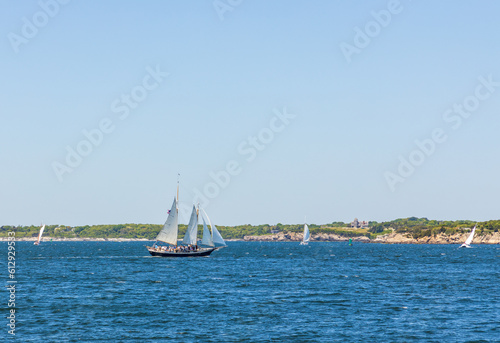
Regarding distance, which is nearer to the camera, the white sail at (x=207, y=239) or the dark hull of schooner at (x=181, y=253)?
the dark hull of schooner at (x=181, y=253)

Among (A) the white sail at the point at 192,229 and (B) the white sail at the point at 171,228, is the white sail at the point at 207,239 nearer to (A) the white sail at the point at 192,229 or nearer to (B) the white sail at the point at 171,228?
(A) the white sail at the point at 192,229

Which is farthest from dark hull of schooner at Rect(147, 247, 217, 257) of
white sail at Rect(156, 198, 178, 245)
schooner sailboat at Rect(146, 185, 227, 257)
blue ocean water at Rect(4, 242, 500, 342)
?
blue ocean water at Rect(4, 242, 500, 342)

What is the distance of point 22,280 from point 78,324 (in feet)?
150

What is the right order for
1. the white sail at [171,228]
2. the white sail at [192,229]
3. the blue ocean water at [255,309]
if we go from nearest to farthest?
the blue ocean water at [255,309]
the white sail at [171,228]
the white sail at [192,229]

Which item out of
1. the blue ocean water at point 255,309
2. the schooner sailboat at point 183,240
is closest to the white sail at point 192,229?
the schooner sailboat at point 183,240

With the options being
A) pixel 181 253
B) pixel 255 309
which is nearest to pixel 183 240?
pixel 181 253

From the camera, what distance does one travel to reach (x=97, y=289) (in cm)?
8050

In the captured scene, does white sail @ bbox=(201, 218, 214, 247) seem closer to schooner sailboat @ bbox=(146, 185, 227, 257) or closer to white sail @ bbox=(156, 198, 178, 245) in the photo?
schooner sailboat @ bbox=(146, 185, 227, 257)

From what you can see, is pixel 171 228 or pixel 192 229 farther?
pixel 192 229

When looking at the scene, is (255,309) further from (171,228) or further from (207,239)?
(207,239)

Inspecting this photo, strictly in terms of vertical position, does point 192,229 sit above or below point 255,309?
above

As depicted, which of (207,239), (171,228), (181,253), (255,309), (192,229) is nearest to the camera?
(255,309)

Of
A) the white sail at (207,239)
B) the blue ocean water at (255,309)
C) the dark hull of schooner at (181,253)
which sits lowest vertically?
the blue ocean water at (255,309)

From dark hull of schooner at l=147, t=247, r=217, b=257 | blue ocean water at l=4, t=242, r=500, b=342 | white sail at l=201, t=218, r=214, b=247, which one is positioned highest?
white sail at l=201, t=218, r=214, b=247
